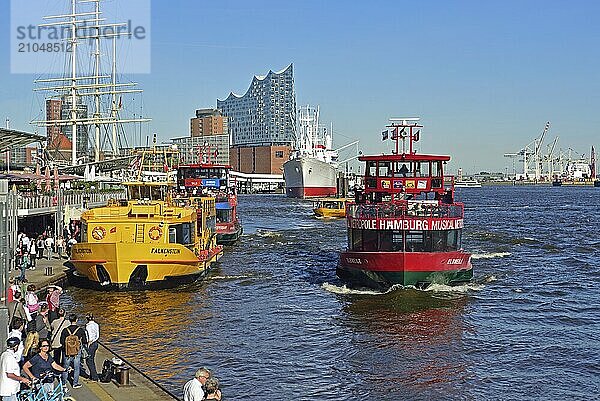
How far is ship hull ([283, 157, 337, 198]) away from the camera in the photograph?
177 meters

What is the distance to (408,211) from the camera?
116ft

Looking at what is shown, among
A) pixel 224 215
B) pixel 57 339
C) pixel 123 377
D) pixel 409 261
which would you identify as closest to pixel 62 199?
pixel 224 215

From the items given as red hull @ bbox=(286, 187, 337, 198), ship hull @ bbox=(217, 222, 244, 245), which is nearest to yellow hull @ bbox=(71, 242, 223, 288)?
ship hull @ bbox=(217, 222, 244, 245)

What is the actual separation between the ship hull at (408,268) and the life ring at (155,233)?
8.24 metres

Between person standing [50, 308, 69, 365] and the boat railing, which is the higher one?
the boat railing

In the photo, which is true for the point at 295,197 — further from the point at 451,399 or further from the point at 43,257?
the point at 451,399

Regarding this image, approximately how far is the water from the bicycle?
5.64 meters

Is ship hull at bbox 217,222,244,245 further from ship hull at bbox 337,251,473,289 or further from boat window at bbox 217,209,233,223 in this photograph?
ship hull at bbox 337,251,473,289

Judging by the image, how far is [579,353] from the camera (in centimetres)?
2588

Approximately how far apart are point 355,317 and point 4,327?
57.3 feet

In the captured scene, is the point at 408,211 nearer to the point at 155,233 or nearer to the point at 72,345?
the point at 155,233

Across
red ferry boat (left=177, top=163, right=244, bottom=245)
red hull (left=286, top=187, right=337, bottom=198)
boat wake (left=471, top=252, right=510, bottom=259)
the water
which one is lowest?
the water

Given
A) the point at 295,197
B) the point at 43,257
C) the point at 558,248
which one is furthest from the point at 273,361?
the point at 295,197

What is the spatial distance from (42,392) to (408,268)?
69.9 ft
